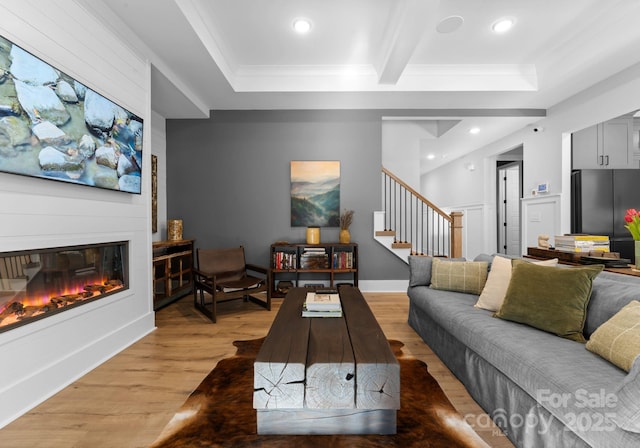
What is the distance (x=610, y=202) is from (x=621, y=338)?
12.7 ft

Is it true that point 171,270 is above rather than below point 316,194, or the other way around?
below

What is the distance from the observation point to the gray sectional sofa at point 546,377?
1.07 metres

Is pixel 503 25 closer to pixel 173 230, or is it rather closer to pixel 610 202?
pixel 610 202

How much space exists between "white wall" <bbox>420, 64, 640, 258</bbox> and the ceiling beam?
7.87ft

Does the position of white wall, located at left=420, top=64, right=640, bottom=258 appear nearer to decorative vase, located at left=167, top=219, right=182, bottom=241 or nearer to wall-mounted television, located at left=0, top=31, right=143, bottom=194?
wall-mounted television, located at left=0, top=31, right=143, bottom=194

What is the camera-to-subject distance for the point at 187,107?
430 cm

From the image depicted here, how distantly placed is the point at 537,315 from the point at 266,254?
364 cm

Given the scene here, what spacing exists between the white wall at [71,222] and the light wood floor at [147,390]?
157mm

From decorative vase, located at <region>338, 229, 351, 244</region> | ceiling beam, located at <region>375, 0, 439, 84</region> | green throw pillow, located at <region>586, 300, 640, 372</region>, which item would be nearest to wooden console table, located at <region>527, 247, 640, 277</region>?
green throw pillow, located at <region>586, 300, 640, 372</region>

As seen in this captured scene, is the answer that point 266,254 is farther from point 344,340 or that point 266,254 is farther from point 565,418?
point 565,418

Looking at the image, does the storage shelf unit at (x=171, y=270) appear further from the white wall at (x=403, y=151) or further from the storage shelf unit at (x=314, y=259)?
the white wall at (x=403, y=151)

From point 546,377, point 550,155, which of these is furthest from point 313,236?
point 550,155

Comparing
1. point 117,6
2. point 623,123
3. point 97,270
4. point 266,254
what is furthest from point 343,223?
point 623,123

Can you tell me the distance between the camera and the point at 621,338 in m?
1.37
